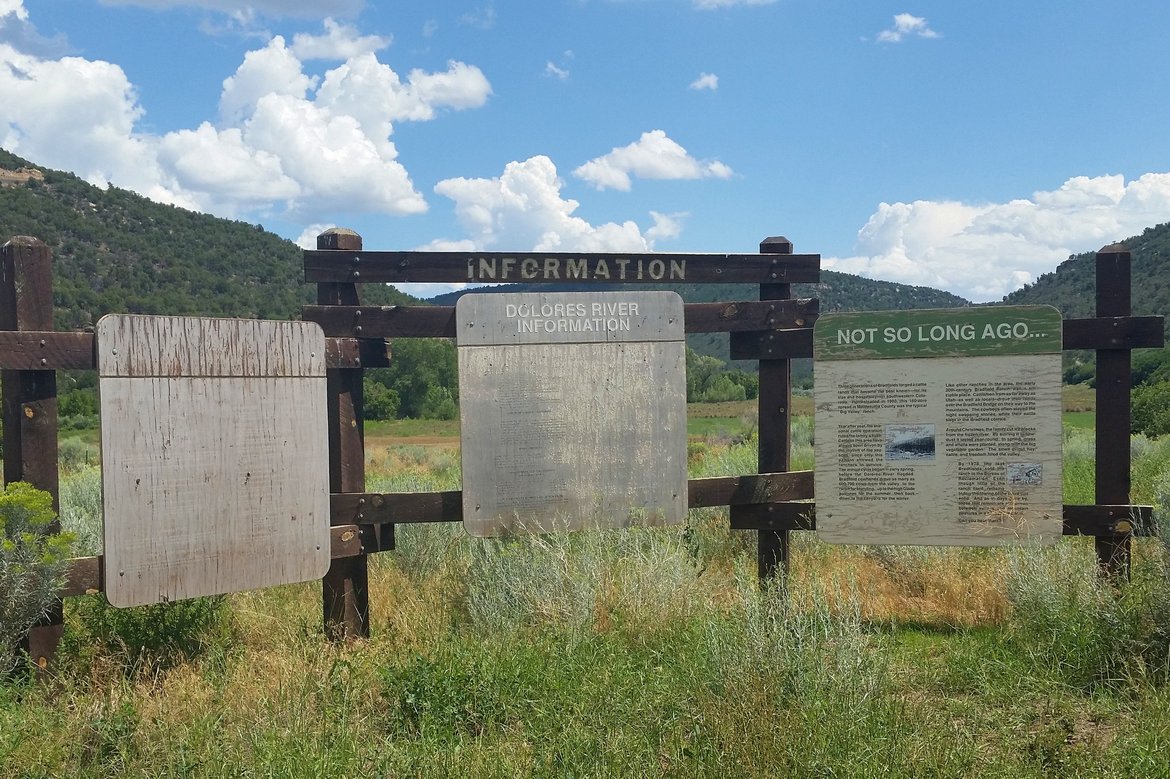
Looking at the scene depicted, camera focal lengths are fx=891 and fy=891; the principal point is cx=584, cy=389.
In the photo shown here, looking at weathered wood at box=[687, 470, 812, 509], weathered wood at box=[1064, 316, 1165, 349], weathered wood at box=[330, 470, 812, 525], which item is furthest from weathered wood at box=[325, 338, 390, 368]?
weathered wood at box=[1064, 316, 1165, 349]

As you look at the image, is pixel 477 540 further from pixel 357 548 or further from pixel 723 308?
pixel 723 308

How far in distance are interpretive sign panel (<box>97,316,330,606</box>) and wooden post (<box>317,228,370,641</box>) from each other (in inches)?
11.9

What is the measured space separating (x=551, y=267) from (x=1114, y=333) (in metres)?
3.82

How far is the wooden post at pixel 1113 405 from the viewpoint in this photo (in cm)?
601

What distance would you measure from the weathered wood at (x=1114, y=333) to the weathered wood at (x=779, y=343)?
1.71 m

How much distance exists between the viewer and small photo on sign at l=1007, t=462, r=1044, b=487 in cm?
→ 595

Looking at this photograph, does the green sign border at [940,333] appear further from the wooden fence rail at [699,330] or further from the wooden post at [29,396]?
the wooden post at [29,396]

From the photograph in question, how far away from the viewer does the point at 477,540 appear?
7.59 metres

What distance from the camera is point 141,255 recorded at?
61.1 meters

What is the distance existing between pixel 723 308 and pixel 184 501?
3682 mm

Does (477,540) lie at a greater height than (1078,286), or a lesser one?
lesser

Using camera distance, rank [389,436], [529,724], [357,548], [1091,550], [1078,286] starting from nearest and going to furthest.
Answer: [529,724], [357,548], [1091,550], [389,436], [1078,286]

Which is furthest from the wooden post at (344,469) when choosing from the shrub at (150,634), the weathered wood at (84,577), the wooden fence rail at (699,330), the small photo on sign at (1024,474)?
the small photo on sign at (1024,474)

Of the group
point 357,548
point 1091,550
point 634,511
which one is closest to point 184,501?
point 357,548
